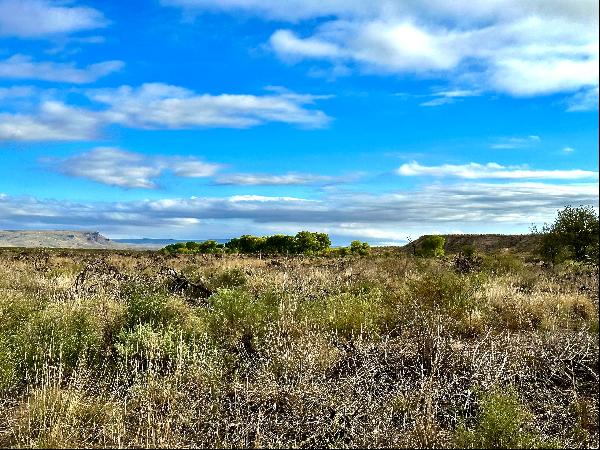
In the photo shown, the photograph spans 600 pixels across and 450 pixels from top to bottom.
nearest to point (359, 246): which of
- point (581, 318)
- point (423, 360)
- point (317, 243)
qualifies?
point (317, 243)

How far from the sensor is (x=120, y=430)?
5.92 meters

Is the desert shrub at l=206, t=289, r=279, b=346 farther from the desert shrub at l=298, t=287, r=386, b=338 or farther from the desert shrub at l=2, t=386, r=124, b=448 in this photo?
the desert shrub at l=2, t=386, r=124, b=448

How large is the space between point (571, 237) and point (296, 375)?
37595 mm

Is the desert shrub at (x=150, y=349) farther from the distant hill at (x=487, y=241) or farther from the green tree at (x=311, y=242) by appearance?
the distant hill at (x=487, y=241)

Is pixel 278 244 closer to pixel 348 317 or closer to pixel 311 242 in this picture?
pixel 311 242

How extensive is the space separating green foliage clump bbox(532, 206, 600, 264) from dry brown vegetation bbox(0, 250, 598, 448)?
29826 millimetres

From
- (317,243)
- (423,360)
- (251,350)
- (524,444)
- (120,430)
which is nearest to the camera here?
(524,444)

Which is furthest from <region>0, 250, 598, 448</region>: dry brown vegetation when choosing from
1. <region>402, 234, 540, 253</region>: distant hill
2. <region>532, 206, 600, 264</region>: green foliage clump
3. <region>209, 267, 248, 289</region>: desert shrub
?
<region>402, 234, 540, 253</region>: distant hill

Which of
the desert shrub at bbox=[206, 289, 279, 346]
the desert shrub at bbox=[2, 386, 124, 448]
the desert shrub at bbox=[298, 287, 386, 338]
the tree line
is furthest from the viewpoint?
the tree line

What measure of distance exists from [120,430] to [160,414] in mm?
488

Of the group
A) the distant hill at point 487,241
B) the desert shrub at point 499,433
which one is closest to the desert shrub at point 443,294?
the desert shrub at point 499,433

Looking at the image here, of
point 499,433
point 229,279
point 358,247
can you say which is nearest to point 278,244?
point 358,247

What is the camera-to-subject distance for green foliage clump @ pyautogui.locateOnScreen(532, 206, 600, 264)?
3903 cm

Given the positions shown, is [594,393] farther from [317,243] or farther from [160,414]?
[317,243]
